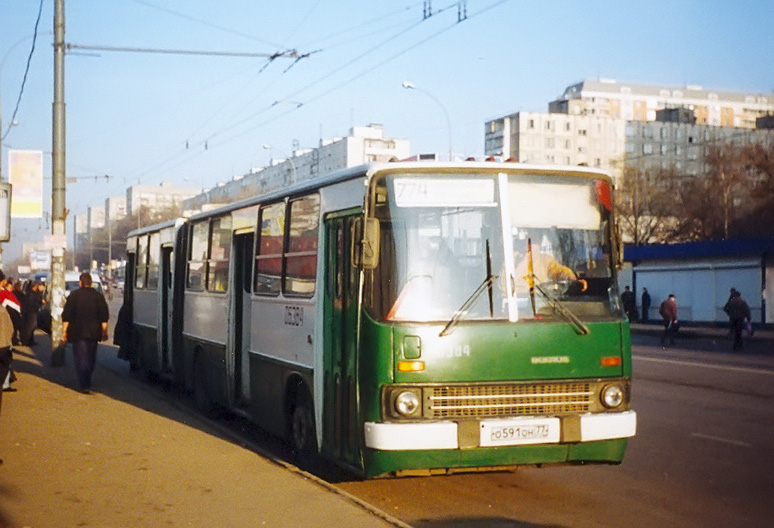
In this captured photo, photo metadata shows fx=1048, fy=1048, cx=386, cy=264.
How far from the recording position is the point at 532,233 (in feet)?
26.4

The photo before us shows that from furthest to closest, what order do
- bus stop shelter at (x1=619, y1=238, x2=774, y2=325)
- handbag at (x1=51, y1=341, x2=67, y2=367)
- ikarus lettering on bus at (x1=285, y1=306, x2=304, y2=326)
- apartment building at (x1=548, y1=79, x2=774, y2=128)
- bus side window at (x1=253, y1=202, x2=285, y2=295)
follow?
apartment building at (x1=548, y1=79, x2=774, y2=128) → bus stop shelter at (x1=619, y1=238, x2=774, y2=325) → handbag at (x1=51, y1=341, x2=67, y2=367) → bus side window at (x1=253, y1=202, x2=285, y2=295) → ikarus lettering on bus at (x1=285, y1=306, x2=304, y2=326)

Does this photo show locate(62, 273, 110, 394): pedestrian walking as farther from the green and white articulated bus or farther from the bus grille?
the bus grille

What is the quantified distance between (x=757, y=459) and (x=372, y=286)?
4.55 meters

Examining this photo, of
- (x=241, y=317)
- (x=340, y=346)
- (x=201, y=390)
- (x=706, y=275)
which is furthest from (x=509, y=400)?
(x=706, y=275)

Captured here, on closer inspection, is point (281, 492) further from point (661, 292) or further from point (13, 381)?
point (661, 292)

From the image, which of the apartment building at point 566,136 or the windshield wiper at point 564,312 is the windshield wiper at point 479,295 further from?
the apartment building at point 566,136

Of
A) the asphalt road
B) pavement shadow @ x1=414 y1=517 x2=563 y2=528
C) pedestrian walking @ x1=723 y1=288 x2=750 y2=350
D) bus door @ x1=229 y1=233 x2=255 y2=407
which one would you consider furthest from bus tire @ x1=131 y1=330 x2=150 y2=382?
pedestrian walking @ x1=723 y1=288 x2=750 y2=350

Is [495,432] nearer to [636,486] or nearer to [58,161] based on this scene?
[636,486]

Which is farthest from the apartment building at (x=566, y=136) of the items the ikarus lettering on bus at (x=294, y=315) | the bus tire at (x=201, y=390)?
the ikarus lettering on bus at (x=294, y=315)

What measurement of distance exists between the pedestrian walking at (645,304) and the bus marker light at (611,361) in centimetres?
3902

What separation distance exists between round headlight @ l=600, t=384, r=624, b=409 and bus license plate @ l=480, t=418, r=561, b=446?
0.47 m

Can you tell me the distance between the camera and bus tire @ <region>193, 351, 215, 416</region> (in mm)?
13516

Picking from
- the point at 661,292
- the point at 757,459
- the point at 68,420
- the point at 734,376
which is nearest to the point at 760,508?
the point at 757,459

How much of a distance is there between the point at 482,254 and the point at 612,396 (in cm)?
151
